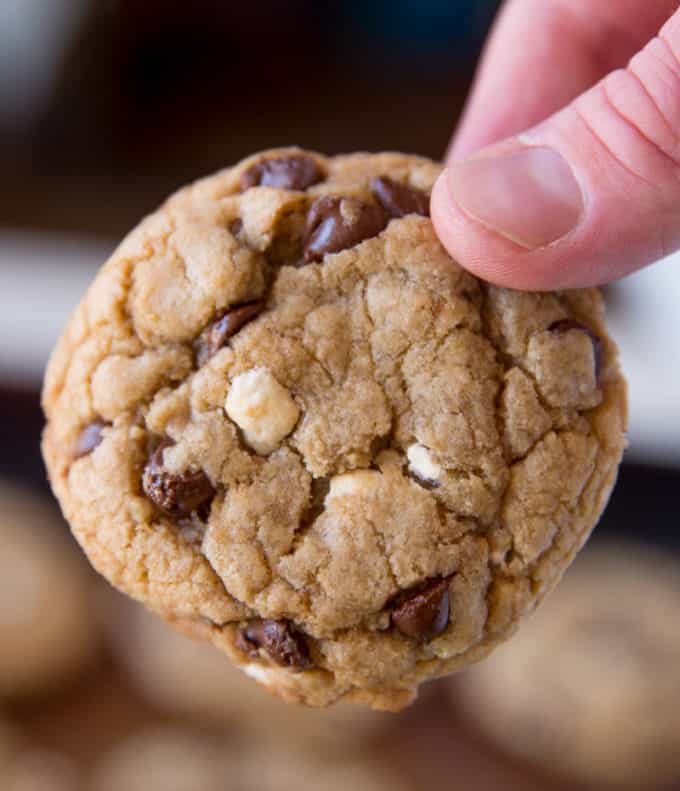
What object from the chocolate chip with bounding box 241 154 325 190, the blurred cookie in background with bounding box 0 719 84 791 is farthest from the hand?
the blurred cookie in background with bounding box 0 719 84 791

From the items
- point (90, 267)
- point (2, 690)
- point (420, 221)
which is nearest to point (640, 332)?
point (90, 267)

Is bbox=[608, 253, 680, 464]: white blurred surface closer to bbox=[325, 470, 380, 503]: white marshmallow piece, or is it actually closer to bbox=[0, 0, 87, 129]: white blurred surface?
bbox=[325, 470, 380, 503]: white marshmallow piece

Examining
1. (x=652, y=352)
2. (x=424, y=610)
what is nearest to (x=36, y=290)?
(x=652, y=352)

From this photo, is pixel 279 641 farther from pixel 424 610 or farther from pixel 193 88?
pixel 193 88

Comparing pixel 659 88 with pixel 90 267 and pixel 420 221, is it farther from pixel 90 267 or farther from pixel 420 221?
pixel 90 267

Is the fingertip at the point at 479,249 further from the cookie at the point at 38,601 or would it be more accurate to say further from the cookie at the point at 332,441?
the cookie at the point at 38,601

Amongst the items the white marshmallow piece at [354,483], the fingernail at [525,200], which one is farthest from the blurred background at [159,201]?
the white marshmallow piece at [354,483]
